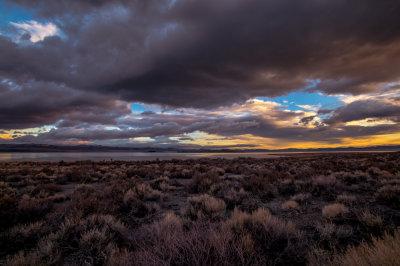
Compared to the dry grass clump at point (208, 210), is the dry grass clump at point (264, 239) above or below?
above

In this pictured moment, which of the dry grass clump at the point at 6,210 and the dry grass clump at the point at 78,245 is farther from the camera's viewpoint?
the dry grass clump at the point at 6,210

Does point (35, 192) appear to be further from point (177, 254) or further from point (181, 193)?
point (177, 254)

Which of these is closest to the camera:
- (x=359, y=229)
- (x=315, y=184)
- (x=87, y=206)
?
(x=359, y=229)

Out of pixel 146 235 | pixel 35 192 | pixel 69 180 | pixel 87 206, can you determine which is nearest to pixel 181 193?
pixel 87 206

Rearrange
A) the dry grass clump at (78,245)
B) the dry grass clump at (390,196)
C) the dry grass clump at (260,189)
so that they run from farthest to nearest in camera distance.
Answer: the dry grass clump at (260,189)
the dry grass clump at (390,196)
the dry grass clump at (78,245)

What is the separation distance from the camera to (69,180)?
1491 cm

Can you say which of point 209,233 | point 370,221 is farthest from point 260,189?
point 209,233

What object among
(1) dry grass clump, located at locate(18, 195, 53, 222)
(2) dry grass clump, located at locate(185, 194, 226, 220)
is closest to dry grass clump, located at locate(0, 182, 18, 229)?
(1) dry grass clump, located at locate(18, 195, 53, 222)

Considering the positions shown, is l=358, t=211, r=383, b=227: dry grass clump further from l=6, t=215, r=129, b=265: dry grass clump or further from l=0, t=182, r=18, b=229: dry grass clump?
l=0, t=182, r=18, b=229: dry grass clump

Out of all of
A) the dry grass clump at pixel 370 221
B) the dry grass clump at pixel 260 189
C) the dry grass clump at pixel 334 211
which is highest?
the dry grass clump at pixel 370 221

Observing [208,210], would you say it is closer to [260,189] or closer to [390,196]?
[260,189]

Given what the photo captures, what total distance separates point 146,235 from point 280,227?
2752 millimetres

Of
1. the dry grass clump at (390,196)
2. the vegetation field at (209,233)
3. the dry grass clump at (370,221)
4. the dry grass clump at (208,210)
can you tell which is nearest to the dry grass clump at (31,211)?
the vegetation field at (209,233)

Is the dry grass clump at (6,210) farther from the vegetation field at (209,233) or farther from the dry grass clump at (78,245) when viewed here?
the dry grass clump at (78,245)
